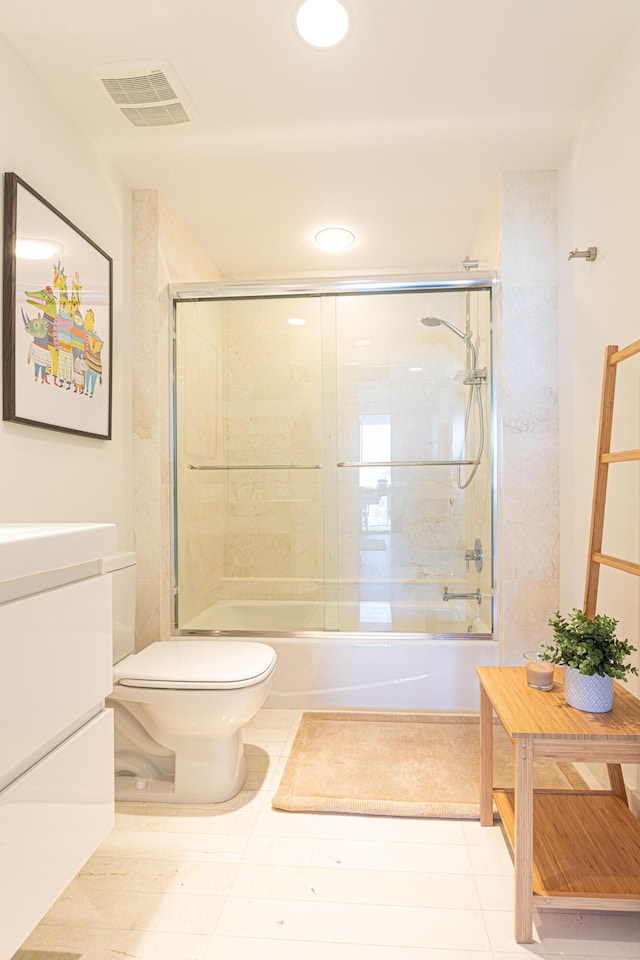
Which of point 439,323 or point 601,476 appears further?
point 439,323

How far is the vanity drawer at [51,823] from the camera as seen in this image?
2.75 feet

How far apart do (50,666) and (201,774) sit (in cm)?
110

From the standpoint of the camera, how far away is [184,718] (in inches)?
70.2

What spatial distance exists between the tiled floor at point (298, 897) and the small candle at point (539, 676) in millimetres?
469

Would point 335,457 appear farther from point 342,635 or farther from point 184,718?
point 184,718

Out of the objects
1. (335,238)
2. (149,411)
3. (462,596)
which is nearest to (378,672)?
(462,596)

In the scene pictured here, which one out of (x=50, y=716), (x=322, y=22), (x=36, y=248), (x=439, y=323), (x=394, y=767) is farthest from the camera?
(x=439, y=323)

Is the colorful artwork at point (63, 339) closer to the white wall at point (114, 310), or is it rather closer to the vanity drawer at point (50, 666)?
the white wall at point (114, 310)

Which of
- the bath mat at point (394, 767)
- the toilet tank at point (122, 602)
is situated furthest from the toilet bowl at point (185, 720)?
the bath mat at point (394, 767)

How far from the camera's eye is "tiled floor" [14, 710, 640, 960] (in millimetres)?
1245

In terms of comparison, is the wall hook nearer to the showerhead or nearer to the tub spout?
the showerhead

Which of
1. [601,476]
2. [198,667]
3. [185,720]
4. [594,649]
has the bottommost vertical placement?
[185,720]

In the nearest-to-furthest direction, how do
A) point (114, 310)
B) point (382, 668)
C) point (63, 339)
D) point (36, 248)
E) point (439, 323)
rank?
point (36, 248), point (63, 339), point (114, 310), point (382, 668), point (439, 323)

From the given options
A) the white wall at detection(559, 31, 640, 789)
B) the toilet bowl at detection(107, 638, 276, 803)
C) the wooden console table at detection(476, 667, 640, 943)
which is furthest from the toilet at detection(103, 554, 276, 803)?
the white wall at detection(559, 31, 640, 789)
